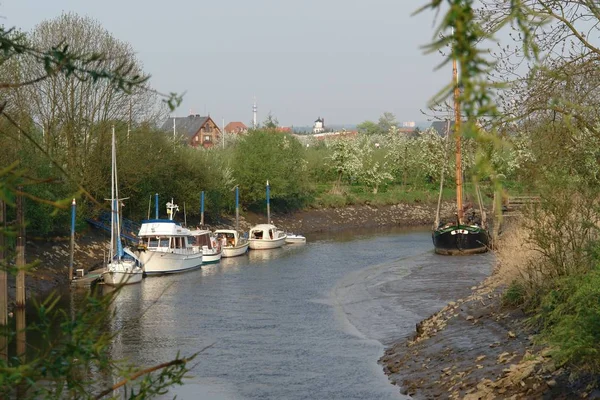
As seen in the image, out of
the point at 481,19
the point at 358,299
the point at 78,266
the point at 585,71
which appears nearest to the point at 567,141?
the point at 585,71

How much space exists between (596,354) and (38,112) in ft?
114

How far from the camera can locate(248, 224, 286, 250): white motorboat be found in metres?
48.8

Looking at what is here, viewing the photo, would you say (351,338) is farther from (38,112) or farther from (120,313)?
(38,112)

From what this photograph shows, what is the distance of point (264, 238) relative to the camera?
49.2 metres

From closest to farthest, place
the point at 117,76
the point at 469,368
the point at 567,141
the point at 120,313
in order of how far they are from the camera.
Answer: the point at 117,76 < the point at 567,141 < the point at 469,368 < the point at 120,313

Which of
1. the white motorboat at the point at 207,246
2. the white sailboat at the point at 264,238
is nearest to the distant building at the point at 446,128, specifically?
the white sailboat at the point at 264,238

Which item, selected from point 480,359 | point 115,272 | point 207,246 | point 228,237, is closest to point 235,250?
point 228,237

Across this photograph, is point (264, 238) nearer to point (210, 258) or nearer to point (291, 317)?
point (210, 258)

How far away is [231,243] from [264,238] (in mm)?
2996

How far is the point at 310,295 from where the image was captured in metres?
29.6

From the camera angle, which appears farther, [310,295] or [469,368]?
[310,295]

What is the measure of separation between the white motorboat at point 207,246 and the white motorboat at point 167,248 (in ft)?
2.75

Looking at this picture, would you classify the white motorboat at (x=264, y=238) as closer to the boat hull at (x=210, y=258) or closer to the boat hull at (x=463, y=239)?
the boat hull at (x=210, y=258)

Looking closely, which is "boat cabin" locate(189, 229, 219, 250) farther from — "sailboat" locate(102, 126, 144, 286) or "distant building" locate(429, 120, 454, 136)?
"distant building" locate(429, 120, 454, 136)
